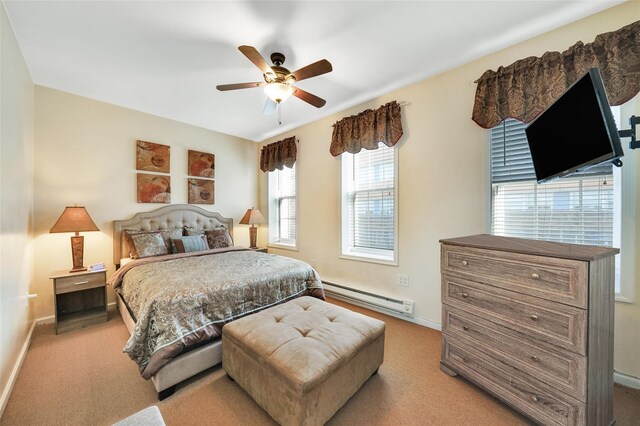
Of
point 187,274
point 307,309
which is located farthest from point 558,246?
point 187,274

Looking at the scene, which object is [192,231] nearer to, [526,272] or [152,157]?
[152,157]

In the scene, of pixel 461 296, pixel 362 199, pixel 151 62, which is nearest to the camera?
pixel 461 296

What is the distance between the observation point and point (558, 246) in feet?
5.02

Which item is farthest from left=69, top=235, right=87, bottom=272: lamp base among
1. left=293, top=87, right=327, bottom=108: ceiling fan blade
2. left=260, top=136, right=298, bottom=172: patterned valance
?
left=293, top=87, right=327, bottom=108: ceiling fan blade

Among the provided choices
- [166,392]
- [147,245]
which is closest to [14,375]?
[166,392]

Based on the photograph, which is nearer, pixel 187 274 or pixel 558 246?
pixel 558 246

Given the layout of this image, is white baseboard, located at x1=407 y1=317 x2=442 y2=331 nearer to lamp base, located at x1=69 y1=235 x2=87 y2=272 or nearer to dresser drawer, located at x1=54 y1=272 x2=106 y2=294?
dresser drawer, located at x1=54 y1=272 x2=106 y2=294

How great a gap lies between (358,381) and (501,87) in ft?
8.75

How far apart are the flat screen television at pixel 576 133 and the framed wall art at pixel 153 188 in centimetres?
440

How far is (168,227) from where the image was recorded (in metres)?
3.73

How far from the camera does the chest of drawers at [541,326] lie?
1277 millimetres

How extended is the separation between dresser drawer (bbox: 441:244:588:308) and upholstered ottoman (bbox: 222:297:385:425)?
78cm

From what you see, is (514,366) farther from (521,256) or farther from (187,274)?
(187,274)

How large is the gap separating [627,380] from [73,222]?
5.13 metres
